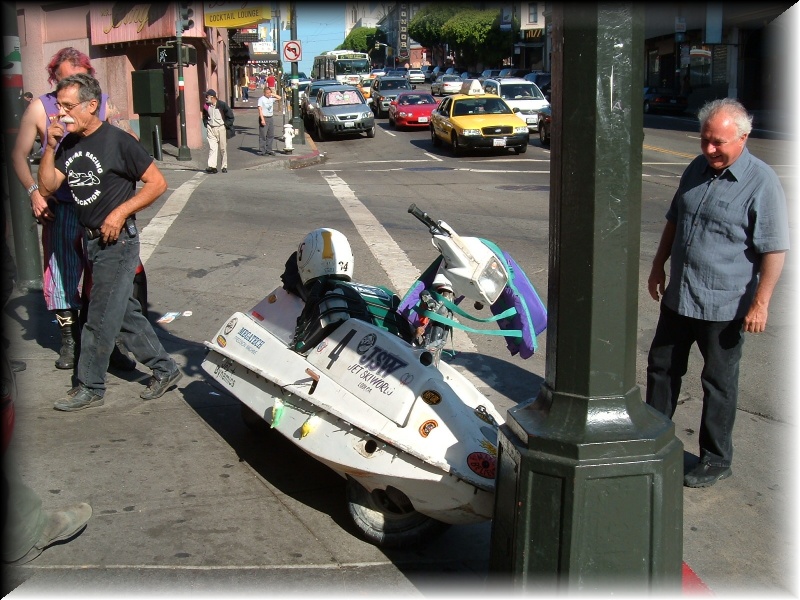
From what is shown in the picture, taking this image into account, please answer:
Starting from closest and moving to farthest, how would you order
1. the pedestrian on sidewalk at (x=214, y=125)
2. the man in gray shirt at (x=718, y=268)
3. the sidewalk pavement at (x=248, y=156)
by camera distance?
the man in gray shirt at (x=718, y=268), the pedestrian on sidewalk at (x=214, y=125), the sidewalk pavement at (x=248, y=156)

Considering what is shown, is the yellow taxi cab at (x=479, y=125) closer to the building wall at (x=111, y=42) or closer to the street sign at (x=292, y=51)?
the street sign at (x=292, y=51)

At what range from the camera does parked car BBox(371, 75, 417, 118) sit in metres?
38.5

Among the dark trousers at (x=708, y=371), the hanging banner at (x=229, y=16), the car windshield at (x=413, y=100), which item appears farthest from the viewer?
the car windshield at (x=413, y=100)

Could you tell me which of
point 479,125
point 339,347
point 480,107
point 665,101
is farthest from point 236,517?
point 665,101

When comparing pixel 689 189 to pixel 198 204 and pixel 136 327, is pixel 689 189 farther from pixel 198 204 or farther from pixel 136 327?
pixel 198 204

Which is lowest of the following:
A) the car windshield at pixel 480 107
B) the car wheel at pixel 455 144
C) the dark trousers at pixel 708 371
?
the dark trousers at pixel 708 371

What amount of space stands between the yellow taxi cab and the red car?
5.84m

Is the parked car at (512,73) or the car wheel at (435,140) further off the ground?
the parked car at (512,73)

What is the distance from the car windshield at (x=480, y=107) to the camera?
24533 millimetres

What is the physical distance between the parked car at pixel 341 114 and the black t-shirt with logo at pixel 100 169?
24.0 meters

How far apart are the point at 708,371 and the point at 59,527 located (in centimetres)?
318

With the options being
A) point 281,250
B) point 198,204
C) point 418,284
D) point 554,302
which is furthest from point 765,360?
point 198,204

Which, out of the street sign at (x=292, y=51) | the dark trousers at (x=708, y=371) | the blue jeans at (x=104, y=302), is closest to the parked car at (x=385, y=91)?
the street sign at (x=292, y=51)

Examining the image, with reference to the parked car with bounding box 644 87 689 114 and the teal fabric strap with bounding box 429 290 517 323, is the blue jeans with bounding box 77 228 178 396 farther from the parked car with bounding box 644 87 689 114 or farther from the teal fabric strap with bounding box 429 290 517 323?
the parked car with bounding box 644 87 689 114
